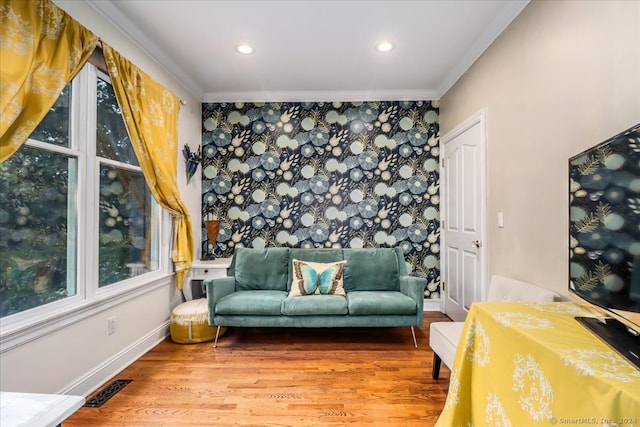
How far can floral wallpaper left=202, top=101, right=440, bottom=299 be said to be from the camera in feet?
11.9

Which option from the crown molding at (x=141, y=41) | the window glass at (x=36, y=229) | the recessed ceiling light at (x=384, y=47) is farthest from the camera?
the recessed ceiling light at (x=384, y=47)

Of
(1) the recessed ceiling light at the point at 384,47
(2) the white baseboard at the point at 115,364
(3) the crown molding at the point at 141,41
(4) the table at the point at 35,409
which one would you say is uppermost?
(1) the recessed ceiling light at the point at 384,47

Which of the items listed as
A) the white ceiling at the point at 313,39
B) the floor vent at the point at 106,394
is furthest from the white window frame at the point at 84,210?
the white ceiling at the point at 313,39

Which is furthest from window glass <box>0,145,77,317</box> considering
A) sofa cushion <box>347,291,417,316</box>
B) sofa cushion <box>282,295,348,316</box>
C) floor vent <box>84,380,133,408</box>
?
sofa cushion <box>347,291,417,316</box>

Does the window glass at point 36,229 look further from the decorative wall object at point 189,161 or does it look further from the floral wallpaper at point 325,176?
the floral wallpaper at point 325,176

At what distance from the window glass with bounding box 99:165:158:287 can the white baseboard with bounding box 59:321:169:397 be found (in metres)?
0.55

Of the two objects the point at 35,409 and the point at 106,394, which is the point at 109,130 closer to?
the point at 106,394

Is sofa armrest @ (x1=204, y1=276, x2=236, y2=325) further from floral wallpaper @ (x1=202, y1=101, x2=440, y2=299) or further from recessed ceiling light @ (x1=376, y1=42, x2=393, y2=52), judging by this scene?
recessed ceiling light @ (x1=376, y1=42, x2=393, y2=52)

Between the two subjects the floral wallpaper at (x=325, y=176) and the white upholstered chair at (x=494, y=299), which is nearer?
the white upholstered chair at (x=494, y=299)

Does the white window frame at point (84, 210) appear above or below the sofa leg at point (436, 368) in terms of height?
above

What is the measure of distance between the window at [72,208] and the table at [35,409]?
119cm

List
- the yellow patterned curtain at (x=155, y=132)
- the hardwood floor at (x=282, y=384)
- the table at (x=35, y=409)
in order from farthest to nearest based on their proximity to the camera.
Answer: the yellow patterned curtain at (x=155, y=132)
the hardwood floor at (x=282, y=384)
the table at (x=35, y=409)

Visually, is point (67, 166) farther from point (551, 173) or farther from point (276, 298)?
point (551, 173)

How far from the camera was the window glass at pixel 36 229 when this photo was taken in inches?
62.7
